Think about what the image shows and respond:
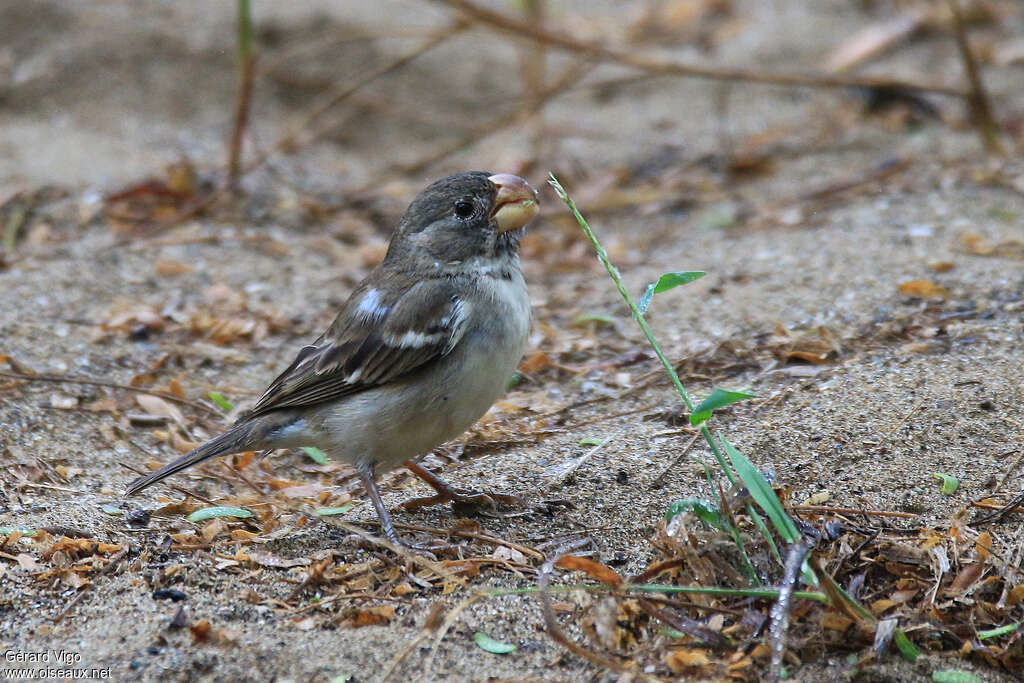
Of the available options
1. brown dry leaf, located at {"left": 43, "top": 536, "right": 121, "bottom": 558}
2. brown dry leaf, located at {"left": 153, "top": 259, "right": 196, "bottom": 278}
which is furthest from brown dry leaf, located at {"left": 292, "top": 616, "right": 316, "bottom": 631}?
brown dry leaf, located at {"left": 153, "top": 259, "right": 196, "bottom": 278}

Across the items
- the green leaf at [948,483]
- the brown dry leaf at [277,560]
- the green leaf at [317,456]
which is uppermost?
the green leaf at [948,483]

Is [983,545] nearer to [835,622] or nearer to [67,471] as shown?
[835,622]

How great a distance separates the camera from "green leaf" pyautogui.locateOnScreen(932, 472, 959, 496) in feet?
11.6

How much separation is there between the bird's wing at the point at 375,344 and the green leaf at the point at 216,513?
1.33 ft

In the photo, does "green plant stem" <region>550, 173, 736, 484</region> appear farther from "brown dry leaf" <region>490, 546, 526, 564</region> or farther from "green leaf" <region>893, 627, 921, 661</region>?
"brown dry leaf" <region>490, 546, 526, 564</region>

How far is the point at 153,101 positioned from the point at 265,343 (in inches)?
141

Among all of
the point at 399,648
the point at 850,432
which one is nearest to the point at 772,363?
the point at 850,432

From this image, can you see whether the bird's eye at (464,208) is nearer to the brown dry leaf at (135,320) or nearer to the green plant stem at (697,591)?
the green plant stem at (697,591)

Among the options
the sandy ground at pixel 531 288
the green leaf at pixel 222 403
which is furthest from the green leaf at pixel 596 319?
the green leaf at pixel 222 403

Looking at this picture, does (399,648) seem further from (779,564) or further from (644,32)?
(644,32)

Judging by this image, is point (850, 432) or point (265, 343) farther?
point (265, 343)

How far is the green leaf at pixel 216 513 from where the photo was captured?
388cm

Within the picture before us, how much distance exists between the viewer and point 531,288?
6277 mm

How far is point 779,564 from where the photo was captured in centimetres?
308
